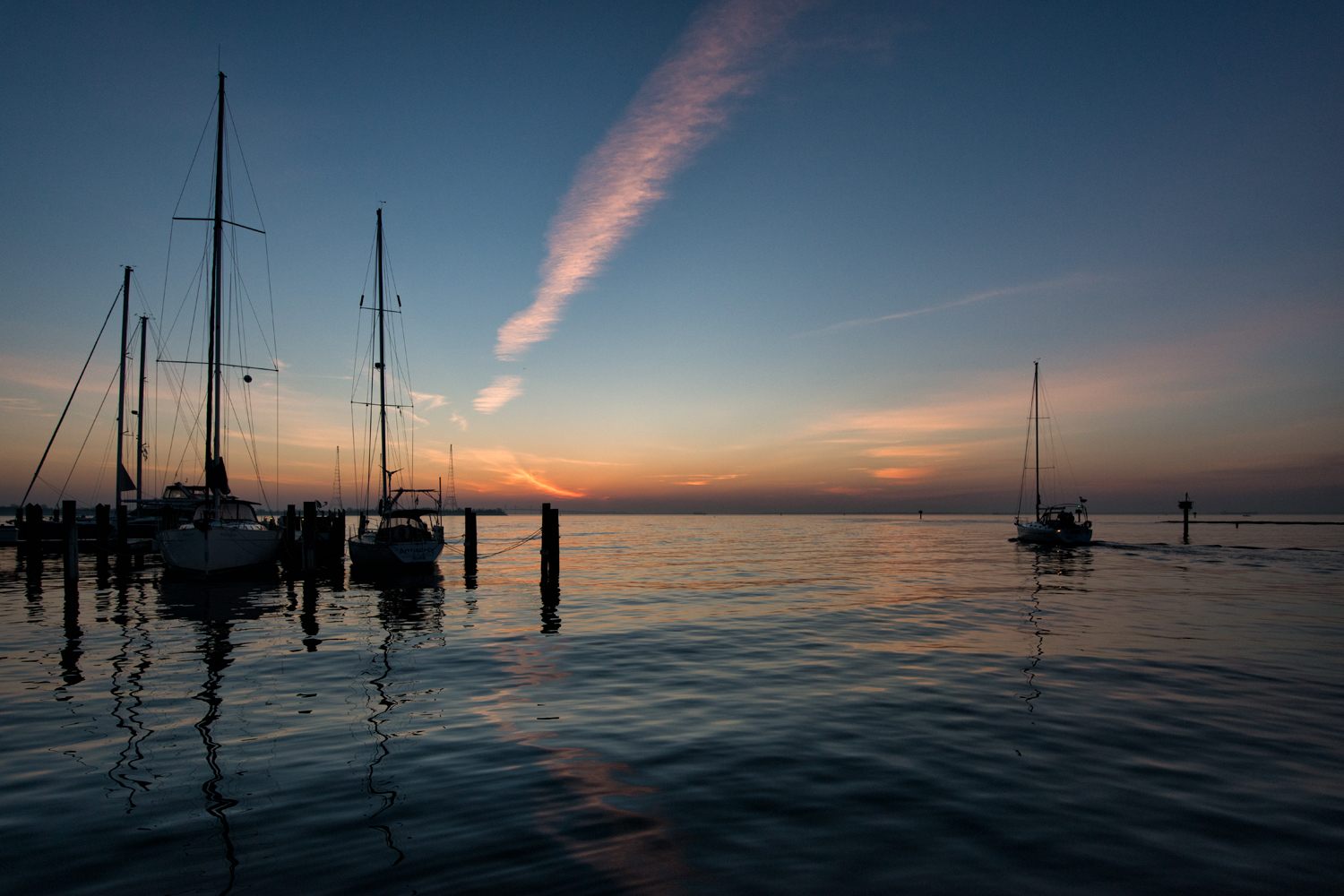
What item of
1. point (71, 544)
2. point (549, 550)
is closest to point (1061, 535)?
point (549, 550)

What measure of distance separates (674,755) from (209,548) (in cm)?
2755

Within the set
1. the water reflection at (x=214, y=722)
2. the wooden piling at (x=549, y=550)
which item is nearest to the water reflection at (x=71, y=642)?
the water reflection at (x=214, y=722)

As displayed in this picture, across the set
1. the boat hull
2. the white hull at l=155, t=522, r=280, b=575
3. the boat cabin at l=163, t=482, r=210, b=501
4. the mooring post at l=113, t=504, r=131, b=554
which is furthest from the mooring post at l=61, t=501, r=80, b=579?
the boat hull

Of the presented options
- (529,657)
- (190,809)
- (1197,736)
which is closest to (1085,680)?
(1197,736)

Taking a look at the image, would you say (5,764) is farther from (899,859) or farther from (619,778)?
(899,859)

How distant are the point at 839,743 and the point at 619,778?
305 centimetres

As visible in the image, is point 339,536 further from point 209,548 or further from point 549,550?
point 549,550

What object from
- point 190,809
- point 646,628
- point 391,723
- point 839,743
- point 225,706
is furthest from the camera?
point 646,628

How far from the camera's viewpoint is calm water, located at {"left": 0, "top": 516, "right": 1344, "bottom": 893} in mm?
5637

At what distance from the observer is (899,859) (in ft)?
18.8

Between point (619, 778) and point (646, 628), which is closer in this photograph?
point (619, 778)

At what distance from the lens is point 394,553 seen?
103ft

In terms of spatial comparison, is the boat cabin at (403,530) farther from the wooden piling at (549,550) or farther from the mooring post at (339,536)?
the wooden piling at (549,550)

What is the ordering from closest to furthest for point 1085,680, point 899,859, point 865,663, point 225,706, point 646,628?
1. point 899,859
2. point 225,706
3. point 1085,680
4. point 865,663
5. point 646,628
